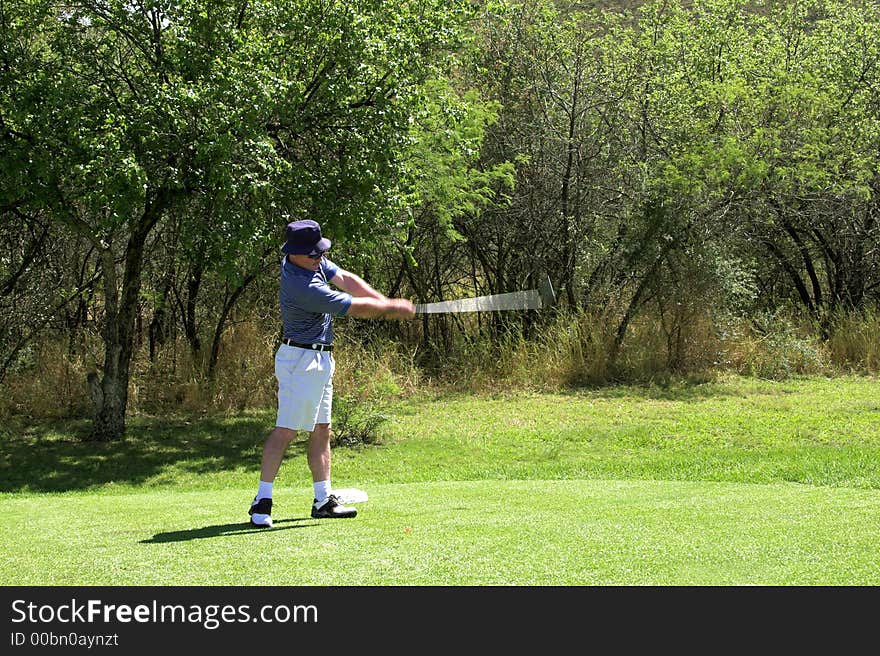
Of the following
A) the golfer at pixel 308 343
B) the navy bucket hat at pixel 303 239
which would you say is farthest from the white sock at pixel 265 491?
the navy bucket hat at pixel 303 239

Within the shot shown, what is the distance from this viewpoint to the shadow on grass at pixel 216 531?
18.9ft

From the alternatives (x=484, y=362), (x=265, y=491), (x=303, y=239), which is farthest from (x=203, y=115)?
(x=484, y=362)

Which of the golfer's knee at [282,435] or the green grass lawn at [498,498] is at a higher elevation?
the golfer's knee at [282,435]

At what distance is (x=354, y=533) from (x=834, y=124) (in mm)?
18368

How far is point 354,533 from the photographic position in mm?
5645

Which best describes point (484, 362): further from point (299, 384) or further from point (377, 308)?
point (377, 308)

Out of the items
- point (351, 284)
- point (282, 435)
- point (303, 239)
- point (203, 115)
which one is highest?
point (203, 115)

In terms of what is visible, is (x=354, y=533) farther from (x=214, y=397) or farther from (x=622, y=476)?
(x=214, y=397)

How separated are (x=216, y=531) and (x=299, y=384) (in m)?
1.05

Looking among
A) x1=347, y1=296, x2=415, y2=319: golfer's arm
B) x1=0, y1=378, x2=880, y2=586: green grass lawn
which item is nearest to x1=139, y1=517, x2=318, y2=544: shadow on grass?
x1=0, y1=378, x2=880, y2=586: green grass lawn

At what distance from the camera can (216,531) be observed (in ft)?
19.9

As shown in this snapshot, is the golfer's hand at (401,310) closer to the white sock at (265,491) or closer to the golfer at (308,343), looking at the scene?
the golfer at (308,343)

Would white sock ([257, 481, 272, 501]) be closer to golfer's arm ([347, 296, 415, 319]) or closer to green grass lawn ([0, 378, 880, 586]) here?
green grass lawn ([0, 378, 880, 586])
